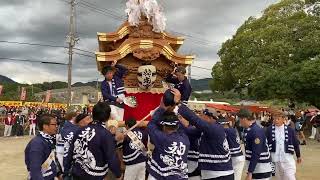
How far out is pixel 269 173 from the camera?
23.7 ft

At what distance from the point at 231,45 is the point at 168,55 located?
2690 centimetres

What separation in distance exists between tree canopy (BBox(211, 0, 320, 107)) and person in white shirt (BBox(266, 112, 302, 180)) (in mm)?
16775

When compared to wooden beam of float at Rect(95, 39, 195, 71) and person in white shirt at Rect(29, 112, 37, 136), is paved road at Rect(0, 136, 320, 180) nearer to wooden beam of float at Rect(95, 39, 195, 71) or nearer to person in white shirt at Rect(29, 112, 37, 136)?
wooden beam of float at Rect(95, 39, 195, 71)

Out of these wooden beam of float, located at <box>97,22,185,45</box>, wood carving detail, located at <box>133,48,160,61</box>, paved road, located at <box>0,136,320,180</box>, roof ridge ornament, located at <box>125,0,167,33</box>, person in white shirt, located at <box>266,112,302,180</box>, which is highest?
roof ridge ornament, located at <box>125,0,167,33</box>

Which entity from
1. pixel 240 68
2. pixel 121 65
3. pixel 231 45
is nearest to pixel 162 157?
pixel 121 65

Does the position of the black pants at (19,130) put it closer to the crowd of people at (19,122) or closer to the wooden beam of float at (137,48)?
the crowd of people at (19,122)

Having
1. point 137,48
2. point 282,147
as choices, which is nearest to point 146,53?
point 137,48

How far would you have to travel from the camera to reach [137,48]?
757 cm

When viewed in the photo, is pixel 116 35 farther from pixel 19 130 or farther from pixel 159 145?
pixel 19 130

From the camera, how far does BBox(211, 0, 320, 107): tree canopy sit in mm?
25031

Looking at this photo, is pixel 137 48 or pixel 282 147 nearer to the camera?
pixel 137 48

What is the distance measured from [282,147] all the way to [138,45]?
3.16 meters

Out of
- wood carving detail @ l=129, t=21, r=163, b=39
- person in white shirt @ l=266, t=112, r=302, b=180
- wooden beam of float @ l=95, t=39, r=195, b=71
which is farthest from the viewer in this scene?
wood carving detail @ l=129, t=21, r=163, b=39

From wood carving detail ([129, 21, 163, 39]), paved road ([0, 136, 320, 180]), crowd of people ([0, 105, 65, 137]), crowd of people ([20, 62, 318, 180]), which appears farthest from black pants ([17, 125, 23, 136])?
wood carving detail ([129, 21, 163, 39])
